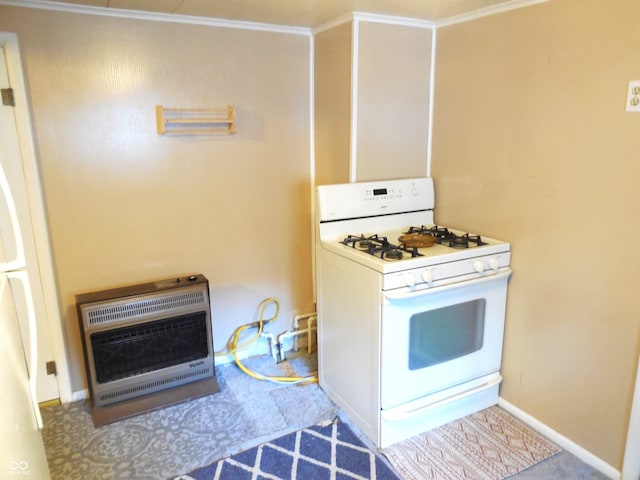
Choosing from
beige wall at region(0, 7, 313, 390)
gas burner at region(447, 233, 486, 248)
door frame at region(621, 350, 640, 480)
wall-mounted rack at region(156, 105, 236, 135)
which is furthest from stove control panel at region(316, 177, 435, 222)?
door frame at region(621, 350, 640, 480)

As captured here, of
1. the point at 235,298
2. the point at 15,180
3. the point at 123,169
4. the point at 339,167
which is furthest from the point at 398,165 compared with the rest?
the point at 15,180

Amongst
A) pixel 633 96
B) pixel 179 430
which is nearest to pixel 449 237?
pixel 633 96

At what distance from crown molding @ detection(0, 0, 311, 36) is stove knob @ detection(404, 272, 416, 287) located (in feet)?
5.47

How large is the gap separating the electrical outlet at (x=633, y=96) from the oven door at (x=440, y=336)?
0.90m

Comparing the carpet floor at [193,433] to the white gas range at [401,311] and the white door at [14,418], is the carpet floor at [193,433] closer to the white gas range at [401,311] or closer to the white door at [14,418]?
the white gas range at [401,311]

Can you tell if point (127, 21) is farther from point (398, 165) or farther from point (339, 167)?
point (398, 165)

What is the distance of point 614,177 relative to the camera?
6.04 feet

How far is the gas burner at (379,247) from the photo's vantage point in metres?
2.11

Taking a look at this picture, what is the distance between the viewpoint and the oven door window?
7.11 ft

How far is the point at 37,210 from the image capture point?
2322mm

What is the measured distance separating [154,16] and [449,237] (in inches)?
76.5

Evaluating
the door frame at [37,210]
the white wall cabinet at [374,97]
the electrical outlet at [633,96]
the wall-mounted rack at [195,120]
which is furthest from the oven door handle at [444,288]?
the door frame at [37,210]

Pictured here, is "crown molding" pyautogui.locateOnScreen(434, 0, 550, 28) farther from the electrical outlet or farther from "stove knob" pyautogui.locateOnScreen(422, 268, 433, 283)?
"stove knob" pyautogui.locateOnScreen(422, 268, 433, 283)

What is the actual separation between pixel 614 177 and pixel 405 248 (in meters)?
0.91
